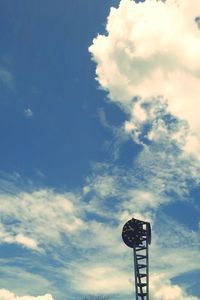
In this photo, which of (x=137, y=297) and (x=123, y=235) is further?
(x=123, y=235)

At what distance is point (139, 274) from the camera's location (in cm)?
3847

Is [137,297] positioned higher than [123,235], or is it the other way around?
[123,235]

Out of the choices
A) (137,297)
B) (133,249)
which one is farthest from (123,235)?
(137,297)

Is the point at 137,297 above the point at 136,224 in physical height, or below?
below

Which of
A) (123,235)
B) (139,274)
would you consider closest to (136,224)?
(123,235)

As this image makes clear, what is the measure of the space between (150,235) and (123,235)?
265cm

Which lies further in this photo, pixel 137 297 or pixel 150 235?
pixel 150 235

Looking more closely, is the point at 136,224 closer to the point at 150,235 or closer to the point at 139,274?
the point at 150,235

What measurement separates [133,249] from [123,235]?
1651 mm

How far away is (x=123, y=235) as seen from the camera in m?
40.5

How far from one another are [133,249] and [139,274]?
8.15ft

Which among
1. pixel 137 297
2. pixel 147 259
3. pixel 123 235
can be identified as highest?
pixel 123 235

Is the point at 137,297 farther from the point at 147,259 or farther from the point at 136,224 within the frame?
the point at 136,224

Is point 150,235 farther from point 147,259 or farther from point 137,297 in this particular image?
point 137,297
